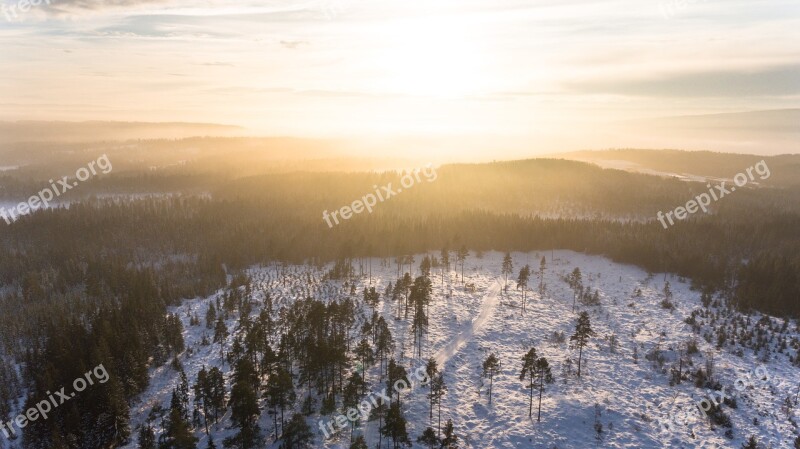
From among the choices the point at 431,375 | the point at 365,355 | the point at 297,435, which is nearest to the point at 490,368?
the point at 431,375

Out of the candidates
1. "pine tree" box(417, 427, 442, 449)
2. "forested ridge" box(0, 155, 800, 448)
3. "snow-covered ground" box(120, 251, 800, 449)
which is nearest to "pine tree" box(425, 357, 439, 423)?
"snow-covered ground" box(120, 251, 800, 449)

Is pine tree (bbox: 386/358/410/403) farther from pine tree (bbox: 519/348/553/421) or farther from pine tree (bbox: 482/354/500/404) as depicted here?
pine tree (bbox: 519/348/553/421)

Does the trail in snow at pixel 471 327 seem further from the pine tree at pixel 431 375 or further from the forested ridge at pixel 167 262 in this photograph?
the forested ridge at pixel 167 262

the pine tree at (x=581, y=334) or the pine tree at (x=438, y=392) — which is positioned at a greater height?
the pine tree at (x=581, y=334)

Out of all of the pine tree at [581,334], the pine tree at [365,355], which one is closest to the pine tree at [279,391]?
the pine tree at [365,355]

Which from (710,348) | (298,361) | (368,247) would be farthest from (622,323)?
(368,247)

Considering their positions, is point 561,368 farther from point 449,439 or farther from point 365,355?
point 365,355
